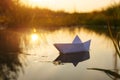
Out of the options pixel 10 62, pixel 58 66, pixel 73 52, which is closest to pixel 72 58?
pixel 73 52

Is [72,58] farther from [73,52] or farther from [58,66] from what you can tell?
[58,66]

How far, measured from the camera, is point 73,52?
32.2 ft

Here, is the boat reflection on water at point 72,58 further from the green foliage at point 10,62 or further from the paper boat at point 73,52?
the green foliage at point 10,62

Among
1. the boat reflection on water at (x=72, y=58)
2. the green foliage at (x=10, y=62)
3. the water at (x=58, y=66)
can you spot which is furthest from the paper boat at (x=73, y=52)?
the green foliage at (x=10, y=62)

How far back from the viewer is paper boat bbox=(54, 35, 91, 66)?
9.02 meters

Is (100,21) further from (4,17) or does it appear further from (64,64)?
(64,64)

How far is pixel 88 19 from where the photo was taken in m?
25.6

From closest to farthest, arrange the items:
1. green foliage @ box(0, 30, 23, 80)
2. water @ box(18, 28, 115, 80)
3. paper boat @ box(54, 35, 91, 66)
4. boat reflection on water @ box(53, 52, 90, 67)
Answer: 1. water @ box(18, 28, 115, 80)
2. green foliage @ box(0, 30, 23, 80)
3. boat reflection on water @ box(53, 52, 90, 67)
4. paper boat @ box(54, 35, 91, 66)

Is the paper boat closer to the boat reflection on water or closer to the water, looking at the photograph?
the boat reflection on water

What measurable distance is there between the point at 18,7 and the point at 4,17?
1.02 metres

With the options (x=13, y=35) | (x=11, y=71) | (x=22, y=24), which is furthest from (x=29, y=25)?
(x=11, y=71)

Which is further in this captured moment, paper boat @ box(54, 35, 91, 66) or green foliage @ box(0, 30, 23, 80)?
paper boat @ box(54, 35, 91, 66)

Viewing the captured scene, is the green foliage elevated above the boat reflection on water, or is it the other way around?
the green foliage

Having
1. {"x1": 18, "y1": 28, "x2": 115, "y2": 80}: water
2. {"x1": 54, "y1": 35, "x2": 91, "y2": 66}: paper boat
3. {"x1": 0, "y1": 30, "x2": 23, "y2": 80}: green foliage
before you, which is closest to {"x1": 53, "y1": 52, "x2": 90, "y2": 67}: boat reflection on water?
{"x1": 54, "y1": 35, "x2": 91, "y2": 66}: paper boat
